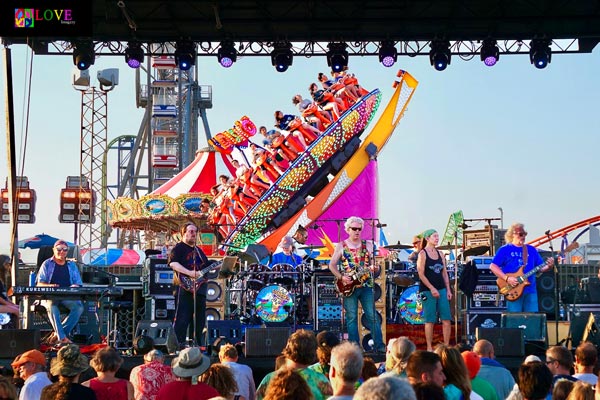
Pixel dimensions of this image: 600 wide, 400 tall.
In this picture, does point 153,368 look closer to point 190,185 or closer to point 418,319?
point 418,319

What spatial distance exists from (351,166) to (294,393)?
32711 millimetres

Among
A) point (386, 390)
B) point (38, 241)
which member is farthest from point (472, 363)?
point (38, 241)

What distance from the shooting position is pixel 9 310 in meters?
→ 12.6

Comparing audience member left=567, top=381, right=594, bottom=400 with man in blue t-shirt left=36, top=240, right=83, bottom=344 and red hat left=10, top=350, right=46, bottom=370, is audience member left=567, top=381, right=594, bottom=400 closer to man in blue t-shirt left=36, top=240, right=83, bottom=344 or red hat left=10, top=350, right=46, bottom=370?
red hat left=10, top=350, right=46, bottom=370

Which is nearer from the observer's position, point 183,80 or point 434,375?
point 434,375

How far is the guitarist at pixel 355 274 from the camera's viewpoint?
43.2 feet

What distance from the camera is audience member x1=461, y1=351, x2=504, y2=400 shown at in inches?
288

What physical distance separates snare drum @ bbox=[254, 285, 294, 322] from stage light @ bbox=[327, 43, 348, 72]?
4.31m

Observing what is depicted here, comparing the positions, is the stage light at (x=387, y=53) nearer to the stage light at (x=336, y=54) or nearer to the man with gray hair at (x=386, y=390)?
the stage light at (x=336, y=54)

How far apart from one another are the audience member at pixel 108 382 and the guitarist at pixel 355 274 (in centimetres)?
578

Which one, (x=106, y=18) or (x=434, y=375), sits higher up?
(x=106, y=18)

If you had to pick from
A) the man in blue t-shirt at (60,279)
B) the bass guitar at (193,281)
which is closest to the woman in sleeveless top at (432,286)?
the bass guitar at (193,281)

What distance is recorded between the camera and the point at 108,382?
758cm

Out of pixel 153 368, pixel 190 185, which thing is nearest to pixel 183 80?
pixel 190 185
